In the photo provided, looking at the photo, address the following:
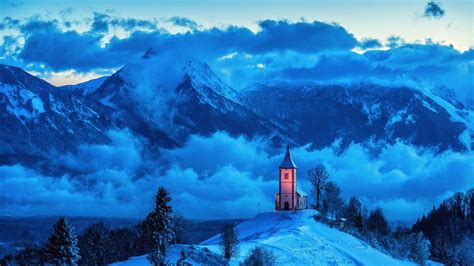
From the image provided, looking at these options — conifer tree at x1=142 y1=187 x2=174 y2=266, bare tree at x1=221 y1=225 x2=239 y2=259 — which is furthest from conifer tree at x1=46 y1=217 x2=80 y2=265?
bare tree at x1=221 y1=225 x2=239 y2=259

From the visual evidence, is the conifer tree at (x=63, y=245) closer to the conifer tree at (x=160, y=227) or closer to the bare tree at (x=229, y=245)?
the conifer tree at (x=160, y=227)

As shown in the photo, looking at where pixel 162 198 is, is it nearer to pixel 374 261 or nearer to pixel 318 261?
pixel 318 261

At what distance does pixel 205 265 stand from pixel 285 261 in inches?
822

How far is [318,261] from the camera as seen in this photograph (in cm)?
18550

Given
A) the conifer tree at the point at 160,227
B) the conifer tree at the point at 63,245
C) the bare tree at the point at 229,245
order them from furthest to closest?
the bare tree at the point at 229,245 → the conifer tree at the point at 160,227 → the conifer tree at the point at 63,245

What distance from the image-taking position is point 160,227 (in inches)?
6181

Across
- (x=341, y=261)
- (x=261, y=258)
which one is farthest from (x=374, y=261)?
(x=261, y=258)

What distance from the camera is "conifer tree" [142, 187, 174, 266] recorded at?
156 meters

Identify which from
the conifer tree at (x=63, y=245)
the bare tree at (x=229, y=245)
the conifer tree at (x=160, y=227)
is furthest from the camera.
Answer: the bare tree at (x=229, y=245)

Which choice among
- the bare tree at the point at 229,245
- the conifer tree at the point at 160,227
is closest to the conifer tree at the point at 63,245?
the conifer tree at the point at 160,227

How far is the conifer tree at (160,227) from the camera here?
156000 mm

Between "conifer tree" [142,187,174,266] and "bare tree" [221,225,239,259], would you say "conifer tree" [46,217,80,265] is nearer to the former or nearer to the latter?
"conifer tree" [142,187,174,266]

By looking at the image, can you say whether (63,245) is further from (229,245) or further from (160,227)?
(229,245)

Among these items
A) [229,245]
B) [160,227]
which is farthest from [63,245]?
[229,245]
